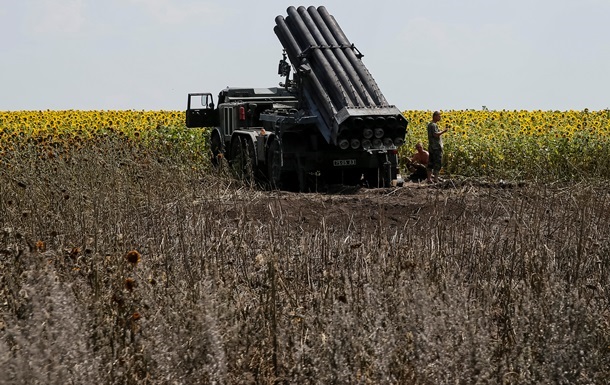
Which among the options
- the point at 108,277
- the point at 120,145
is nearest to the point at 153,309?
the point at 108,277

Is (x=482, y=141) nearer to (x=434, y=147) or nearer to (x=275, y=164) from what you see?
Result: (x=434, y=147)

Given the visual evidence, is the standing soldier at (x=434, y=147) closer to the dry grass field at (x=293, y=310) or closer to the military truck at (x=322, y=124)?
the military truck at (x=322, y=124)

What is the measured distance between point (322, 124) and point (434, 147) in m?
2.68

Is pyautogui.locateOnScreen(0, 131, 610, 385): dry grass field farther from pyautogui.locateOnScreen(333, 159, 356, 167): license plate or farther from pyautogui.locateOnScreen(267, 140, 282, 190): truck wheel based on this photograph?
pyautogui.locateOnScreen(333, 159, 356, 167): license plate

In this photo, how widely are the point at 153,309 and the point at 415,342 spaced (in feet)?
5.19

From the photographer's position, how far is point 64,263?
6.54m

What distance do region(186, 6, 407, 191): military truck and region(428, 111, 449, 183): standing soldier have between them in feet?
4.26

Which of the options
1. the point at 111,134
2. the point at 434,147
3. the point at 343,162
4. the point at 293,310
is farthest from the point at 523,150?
the point at 293,310

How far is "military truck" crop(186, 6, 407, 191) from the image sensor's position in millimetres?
14562

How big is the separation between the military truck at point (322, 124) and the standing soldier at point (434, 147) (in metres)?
1.30

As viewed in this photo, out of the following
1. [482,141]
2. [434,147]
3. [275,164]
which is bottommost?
[275,164]

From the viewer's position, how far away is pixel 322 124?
14.8 metres

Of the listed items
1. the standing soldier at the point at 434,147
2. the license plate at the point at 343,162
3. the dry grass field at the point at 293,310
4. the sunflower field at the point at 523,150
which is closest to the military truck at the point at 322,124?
the license plate at the point at 343,162

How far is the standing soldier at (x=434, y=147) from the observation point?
16.6 metres
